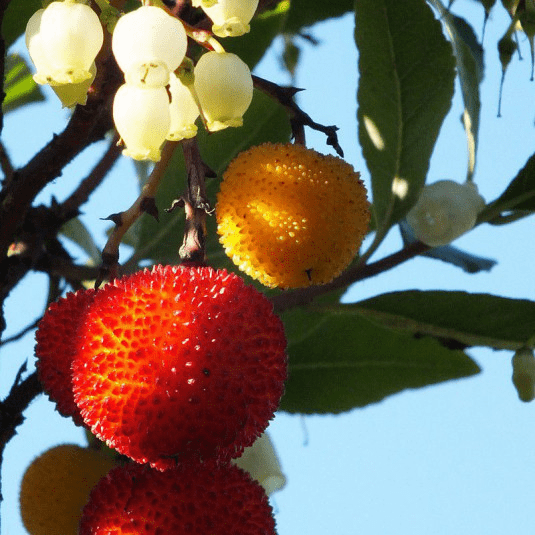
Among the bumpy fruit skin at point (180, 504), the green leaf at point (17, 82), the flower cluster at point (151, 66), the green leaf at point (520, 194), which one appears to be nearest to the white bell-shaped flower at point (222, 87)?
the flower cluster at point (151, 66)

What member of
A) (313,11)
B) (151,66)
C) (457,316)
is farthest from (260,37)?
(151,66)

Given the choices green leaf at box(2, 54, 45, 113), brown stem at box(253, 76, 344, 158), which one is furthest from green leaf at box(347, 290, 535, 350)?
green leaf at box(2, 54, 45, 113)

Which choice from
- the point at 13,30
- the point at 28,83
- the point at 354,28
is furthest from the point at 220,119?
the point at 28,83

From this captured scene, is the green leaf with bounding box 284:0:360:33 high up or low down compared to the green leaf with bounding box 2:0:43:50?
up

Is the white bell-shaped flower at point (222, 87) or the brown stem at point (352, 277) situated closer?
the white bell-shaped flower at point (222, 87)

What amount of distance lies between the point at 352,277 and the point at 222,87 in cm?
44

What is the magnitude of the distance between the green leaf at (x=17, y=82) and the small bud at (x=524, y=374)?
0.87 metres

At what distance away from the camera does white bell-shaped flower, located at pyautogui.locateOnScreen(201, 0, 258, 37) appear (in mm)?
659

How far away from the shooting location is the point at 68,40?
2.17ft

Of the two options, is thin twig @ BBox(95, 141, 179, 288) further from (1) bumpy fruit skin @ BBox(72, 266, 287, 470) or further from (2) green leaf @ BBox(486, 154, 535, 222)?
(2) green leaf @ BBox(486, 154, 535, 222)

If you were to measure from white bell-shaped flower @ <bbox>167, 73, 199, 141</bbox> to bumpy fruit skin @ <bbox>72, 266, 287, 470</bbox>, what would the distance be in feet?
0.33

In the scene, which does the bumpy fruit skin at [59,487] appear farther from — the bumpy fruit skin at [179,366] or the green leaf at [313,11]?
the green leaf at [313,11]

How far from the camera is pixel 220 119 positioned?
701 mm

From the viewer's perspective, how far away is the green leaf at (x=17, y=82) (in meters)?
1.50
